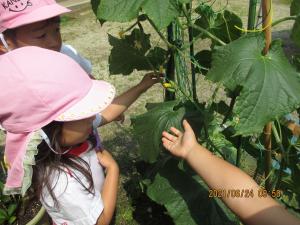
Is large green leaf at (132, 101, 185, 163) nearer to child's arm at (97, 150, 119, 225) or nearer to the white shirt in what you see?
child's arm at (97, 150, 119, 225)

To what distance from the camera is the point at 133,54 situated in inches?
80.4

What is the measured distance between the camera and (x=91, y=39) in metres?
5.66

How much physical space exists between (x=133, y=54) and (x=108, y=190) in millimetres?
698

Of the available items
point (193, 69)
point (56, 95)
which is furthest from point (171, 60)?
point (56, 95)

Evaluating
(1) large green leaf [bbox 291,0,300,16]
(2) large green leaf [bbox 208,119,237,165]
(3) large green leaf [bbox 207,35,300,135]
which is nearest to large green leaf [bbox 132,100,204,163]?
(2) large green leaf [bbox 208,119,237,165]

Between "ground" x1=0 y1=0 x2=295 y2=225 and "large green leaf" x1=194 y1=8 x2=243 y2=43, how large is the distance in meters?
0.83

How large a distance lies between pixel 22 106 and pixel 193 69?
95 cm

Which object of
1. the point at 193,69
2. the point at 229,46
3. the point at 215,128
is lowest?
the point at 215,128

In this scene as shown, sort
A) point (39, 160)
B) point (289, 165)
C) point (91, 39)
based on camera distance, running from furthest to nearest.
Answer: point (91, 39), point (289, 165), point (39, 160)

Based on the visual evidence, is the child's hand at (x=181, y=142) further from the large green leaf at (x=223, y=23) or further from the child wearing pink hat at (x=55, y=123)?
the large green leaf at (x=223, y=23)

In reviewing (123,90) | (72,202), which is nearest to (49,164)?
(72,202)

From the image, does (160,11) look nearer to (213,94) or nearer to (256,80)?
(256,80)

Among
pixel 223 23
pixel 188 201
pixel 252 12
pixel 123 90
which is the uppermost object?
pixel 252 12

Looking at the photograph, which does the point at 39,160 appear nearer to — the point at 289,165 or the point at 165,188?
the point at 165,188
